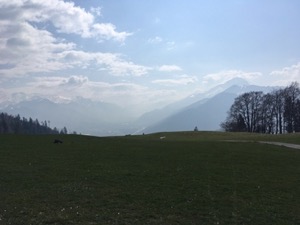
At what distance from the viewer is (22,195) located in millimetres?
A: 14852

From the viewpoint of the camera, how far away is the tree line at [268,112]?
114000 mm

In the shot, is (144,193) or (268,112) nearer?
(144,193)

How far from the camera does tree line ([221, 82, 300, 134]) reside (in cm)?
11400

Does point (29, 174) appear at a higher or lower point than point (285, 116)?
lower

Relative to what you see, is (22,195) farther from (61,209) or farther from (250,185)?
(250,185)

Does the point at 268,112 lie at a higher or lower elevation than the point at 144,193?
higher

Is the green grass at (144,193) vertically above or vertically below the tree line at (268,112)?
below

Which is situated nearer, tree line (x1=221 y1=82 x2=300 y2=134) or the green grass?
the green grass

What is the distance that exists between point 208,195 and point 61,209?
6.40 metres

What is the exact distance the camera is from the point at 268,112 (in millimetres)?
119812

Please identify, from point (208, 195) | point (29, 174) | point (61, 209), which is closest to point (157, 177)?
point (208, 195)

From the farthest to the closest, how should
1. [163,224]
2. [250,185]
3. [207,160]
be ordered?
[207,160] < [250,185] < [163,224]

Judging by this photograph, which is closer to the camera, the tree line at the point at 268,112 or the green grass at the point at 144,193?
the green grass at the point at 144,193

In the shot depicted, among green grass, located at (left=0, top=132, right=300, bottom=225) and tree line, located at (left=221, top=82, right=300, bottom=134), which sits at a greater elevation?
tree line, located at (left=221, top=82, right=300, bottom=134)
